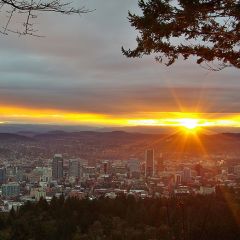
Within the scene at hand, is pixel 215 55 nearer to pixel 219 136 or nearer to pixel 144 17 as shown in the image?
pixel 144 17

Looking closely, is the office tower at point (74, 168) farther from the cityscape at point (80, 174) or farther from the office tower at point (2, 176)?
the office tower at point (2, 176)

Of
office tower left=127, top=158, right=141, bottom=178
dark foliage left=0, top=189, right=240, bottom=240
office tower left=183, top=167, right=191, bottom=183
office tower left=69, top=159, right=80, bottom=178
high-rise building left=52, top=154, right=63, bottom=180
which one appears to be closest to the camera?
office tower left=183, top=167, right=191, bottom=183

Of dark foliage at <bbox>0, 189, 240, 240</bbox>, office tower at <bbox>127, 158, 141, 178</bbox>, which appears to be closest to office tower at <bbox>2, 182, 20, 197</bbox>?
office tower at <bbox>127, 158, 141, 178</bbox>

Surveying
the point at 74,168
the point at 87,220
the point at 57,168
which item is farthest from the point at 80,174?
the point at 87,220

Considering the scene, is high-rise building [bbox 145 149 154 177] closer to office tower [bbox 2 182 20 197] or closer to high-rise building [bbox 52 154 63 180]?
high-rise building [bbox 52 154 63 180]

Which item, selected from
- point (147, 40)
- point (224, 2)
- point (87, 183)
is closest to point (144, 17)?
point (147, 40)

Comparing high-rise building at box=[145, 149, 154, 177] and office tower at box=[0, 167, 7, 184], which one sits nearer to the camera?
high-rise building at box=[145, 149, 154, 177]
